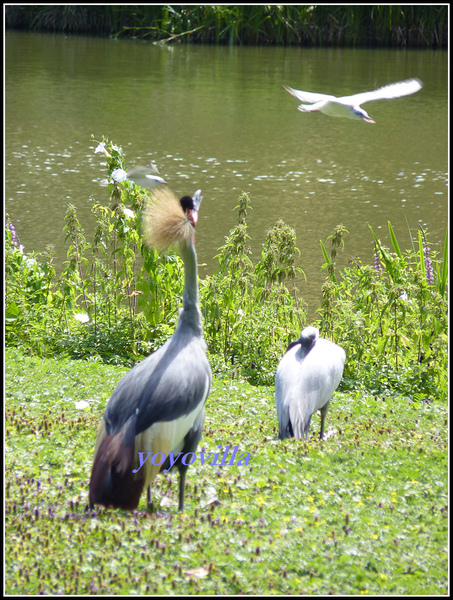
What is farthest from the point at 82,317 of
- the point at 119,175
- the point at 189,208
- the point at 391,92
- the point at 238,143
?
the point at 238,143

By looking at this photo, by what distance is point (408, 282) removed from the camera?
21.9ft

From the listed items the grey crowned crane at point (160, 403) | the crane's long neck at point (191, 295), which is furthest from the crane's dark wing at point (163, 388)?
the crane's long neck at point (191, 295)

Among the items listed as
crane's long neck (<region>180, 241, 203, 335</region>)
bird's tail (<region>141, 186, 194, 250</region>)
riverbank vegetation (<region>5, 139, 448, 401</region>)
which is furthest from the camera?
riverbank vegetation (<region>5, 139, 448, 401</region>)

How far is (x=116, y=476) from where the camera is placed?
3822 millimetres

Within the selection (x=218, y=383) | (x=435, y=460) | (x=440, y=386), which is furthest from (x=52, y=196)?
(x=435, y=460)

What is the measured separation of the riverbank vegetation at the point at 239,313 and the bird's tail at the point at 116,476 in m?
2.57

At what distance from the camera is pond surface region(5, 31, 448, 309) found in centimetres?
1146

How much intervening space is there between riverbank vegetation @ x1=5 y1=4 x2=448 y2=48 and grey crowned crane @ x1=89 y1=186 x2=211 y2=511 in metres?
22.2

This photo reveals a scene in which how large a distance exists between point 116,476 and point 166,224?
140 cm

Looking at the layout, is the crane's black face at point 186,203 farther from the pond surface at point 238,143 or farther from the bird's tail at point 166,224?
the pond surface at point 238,143

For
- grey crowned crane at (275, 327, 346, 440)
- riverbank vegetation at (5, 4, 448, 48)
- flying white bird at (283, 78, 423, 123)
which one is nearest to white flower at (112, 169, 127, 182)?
flying white bird at (283, 78, 423, 123)

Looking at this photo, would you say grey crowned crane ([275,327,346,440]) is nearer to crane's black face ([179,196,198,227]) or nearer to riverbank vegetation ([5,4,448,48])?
crane's black face ([179,196,198,227])

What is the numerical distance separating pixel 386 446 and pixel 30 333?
3.51 meters

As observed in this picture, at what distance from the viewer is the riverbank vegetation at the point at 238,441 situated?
3.69 metres
